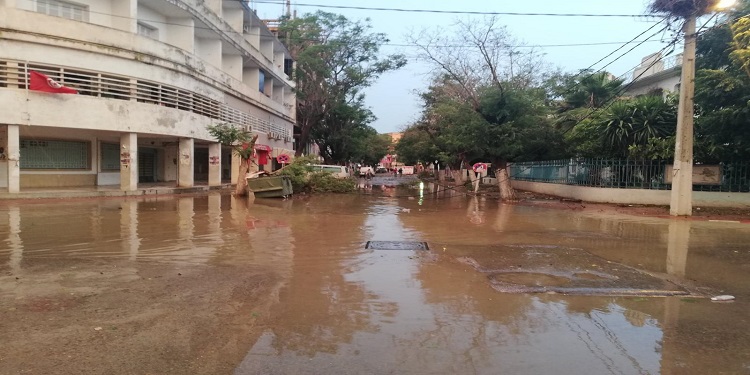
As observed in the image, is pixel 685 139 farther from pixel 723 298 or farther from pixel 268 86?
pixel 268 86

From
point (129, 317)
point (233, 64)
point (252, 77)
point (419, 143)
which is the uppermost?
point (233, 64)

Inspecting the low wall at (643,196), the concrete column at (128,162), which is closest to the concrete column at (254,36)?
the concrete column at (128,162)

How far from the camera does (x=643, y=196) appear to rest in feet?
61.2

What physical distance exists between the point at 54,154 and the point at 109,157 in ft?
9.92

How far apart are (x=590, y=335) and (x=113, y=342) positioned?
4.45 m

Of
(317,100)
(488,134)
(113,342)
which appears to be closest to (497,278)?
(113,342)

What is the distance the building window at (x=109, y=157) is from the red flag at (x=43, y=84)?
6.90 metres

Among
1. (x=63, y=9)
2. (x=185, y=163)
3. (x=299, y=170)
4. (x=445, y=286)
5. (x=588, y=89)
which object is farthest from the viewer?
(x=588, y=89)

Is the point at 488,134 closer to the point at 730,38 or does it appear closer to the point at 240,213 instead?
the point at 730,38

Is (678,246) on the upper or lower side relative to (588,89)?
lower

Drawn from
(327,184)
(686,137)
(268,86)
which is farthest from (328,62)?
(686,137)

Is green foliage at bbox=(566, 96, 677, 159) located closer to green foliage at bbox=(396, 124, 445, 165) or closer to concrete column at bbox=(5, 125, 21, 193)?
green foliage at bbox=(396, 124, 445, 165)

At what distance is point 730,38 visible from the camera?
17047mm

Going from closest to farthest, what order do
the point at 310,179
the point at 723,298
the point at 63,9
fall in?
1. the point at 723,298
2. the point at 63,9
3. the point at 310,179
